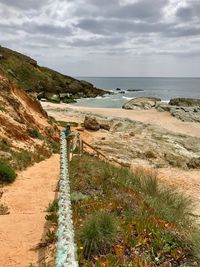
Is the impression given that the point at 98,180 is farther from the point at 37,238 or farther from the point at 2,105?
the point at 2,105

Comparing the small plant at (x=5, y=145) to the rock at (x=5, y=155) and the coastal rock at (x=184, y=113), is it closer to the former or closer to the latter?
the rock at (x=5, y=155)


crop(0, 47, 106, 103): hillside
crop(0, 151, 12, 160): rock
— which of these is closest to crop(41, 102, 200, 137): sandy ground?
crop(0, 47, 106, 103): hillside

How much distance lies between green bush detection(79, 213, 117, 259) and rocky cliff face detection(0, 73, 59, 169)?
748cm

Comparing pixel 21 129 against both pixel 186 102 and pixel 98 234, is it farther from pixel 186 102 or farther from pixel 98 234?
pixel 186 102

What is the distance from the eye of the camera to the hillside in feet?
246

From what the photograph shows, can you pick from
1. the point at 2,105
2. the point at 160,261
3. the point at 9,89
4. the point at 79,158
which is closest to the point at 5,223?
the point at 160,261

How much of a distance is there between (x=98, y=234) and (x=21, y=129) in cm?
1188

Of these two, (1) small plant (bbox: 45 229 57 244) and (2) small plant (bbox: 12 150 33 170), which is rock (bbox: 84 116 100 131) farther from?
(1) small plant (bbox: 45 229 57 244)

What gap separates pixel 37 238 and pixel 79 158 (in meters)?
6.75

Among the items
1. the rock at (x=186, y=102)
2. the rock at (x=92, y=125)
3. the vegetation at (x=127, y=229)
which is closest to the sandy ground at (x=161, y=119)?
the rock at (x=92, y=125)

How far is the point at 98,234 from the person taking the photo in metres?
6.38

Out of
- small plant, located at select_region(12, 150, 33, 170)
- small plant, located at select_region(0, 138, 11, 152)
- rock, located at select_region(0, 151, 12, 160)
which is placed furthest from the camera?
small plant, located at select_region(0, 138, 11, 152)

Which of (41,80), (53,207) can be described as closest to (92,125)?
(53,207)

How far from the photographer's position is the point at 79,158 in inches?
556
